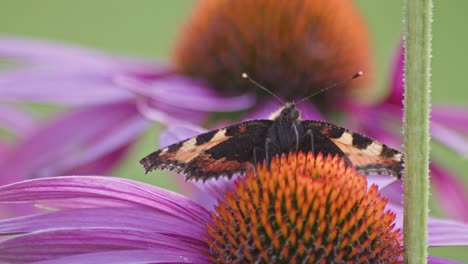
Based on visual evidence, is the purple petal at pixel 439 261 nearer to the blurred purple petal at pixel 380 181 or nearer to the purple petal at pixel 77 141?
the blurred purple petal at pixel 380 181

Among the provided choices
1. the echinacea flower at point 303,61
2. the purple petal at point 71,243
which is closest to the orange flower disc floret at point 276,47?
the echinacea flower at point 303,61

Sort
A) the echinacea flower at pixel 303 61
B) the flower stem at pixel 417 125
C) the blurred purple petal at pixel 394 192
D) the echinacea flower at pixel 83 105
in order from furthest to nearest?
1. the echinacea flower at pixel 303 61
2. the echinacea flower at pixel 83 105
3. the blurred purple petal at pixel 394 192
4. the flower stem at pixel 417 125

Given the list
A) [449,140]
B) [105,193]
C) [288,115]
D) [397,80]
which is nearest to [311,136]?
[288,115]

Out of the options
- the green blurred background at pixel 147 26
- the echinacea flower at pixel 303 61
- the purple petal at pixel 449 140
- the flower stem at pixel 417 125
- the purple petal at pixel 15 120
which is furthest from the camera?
the green blurred background at pixel 147 26

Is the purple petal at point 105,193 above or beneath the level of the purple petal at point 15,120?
beneath

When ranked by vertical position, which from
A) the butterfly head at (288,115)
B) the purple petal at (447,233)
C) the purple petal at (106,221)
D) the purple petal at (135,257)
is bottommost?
the purple petal at (135,257)

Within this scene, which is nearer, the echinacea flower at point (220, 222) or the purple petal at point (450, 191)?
the echinacea flower at point (220, 222)

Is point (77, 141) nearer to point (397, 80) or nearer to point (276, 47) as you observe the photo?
point (276, 47)
